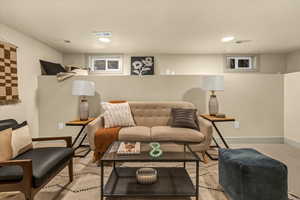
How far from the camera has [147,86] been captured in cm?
380

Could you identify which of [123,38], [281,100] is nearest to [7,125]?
[123,38]

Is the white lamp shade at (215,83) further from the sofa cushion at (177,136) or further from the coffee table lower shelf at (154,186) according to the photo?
the coffee table lower shelf at (154,186)

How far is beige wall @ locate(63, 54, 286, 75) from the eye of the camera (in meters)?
4.81

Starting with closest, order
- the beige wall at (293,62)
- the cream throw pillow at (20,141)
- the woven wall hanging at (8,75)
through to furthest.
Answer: the cream throw pillow at (20,141) → the woven wall hanging at (8,75) → the beige wall at (293,62)

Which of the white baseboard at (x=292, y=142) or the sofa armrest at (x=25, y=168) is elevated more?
the sofa armrest at (x=25, y=168)

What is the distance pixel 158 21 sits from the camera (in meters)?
2.63

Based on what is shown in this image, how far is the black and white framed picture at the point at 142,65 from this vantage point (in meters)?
4.77

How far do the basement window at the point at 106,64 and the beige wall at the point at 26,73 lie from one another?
1199 mm

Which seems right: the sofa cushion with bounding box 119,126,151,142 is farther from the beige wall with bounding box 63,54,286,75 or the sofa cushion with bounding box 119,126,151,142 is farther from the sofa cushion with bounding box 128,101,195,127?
the beige wall with bounding box 63,54,286,75

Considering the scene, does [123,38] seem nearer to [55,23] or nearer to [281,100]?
[55,23]

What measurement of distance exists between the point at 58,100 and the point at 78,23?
1786mm

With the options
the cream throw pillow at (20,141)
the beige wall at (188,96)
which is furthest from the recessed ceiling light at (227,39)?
the cream throw pillow at (20,141)

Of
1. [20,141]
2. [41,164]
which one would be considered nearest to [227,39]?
[41,164]

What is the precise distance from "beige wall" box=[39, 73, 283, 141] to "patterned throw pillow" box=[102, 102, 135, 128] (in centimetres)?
62
